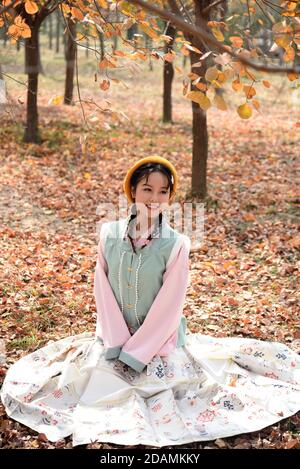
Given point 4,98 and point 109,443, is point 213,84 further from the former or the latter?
point 109,443

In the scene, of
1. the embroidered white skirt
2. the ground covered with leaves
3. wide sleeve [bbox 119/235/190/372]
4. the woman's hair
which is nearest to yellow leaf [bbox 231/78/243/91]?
the woman's hair

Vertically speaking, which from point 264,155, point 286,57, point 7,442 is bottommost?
point 7,442

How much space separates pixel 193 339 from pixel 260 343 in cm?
56

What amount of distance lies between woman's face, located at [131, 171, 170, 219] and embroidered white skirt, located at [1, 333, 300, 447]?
3.49 feet

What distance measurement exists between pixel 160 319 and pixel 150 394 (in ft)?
1.70

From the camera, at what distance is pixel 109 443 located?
3.40 m

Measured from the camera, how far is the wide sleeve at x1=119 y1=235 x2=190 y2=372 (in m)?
3.80

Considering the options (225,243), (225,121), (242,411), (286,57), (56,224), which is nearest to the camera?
(242,411)

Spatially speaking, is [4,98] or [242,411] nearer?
[242,411]

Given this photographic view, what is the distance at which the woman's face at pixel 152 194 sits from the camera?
379 centimetres

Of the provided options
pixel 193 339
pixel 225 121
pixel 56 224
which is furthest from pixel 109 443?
pixel 225 121

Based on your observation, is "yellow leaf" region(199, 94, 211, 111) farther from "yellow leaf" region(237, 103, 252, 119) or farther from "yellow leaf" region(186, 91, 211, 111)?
"yellow leaf" region(237, 103, 252, 119)

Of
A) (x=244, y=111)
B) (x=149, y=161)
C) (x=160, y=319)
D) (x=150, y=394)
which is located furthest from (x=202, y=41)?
(x=150, y=394)

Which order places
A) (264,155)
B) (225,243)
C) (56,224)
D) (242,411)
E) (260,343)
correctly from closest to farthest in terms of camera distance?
(242,411) < (260,343) < (225,243) < (56,224) < (264,155)
